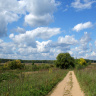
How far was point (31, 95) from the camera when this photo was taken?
7.38m

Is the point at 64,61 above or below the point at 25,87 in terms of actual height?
above

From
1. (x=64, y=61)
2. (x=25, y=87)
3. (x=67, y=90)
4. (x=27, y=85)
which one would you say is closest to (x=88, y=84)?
(x=67, y=90)

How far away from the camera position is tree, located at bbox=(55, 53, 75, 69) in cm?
5019

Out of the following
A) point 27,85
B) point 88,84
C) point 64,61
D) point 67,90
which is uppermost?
point 64,61

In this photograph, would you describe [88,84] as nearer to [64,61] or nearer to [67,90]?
[67,90]

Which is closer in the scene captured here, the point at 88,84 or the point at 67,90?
the point at 67,90

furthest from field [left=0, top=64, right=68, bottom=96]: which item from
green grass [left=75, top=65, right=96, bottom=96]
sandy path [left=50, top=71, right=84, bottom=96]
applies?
green grass [left=75, top=65, right=96, bottom=96]

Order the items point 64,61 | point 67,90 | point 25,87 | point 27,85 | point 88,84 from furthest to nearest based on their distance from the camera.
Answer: point 64,61 < point 88,84 < point 67,90 < point 27,85 < point 25,87

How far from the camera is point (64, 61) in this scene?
50281 mm

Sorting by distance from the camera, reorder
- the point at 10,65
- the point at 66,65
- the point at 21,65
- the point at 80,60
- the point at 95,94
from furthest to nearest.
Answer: the point at 80,60, the point at 66,65, the point at 21,65, the point at 10,65, the point at 95,94

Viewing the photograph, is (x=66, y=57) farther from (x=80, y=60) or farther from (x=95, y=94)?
(x=95, y=94)

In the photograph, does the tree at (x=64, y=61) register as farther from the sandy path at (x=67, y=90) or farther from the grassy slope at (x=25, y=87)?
the grassy slope at (x=25, y=87)

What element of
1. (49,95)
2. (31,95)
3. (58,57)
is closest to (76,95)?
(49,95)

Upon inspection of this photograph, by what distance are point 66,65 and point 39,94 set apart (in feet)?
144
